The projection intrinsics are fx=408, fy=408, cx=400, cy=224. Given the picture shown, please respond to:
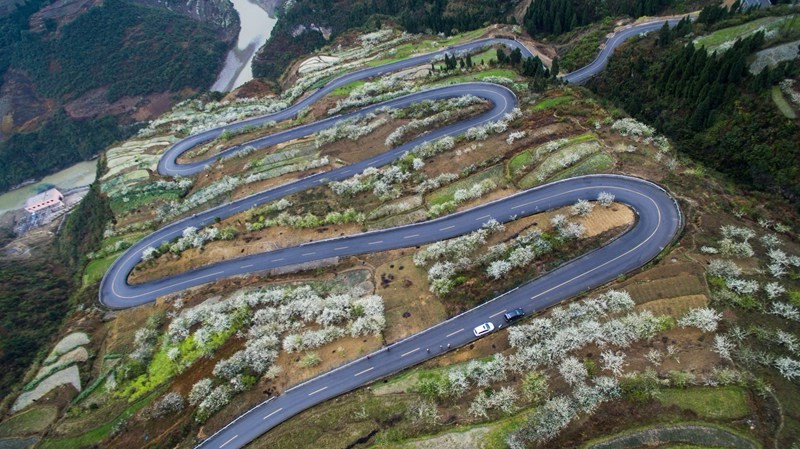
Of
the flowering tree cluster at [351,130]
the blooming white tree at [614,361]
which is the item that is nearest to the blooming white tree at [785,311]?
the blooming white tree at [614,361]

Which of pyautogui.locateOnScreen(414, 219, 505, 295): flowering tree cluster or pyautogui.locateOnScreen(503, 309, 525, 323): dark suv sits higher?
pyautogui.locateOnScreen(414, 219, 505, 295): flowering tree cluster

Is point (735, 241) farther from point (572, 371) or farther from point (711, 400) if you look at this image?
point (572, 371)

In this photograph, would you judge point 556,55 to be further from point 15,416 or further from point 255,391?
point 15,416

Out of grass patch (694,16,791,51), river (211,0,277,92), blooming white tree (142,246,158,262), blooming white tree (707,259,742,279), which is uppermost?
river (211,0,277,92)

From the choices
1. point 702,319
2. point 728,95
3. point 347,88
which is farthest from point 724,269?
point 347,88

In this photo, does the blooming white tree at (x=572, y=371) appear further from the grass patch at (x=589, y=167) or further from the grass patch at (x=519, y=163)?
the grass patch at (x=519, y=163)

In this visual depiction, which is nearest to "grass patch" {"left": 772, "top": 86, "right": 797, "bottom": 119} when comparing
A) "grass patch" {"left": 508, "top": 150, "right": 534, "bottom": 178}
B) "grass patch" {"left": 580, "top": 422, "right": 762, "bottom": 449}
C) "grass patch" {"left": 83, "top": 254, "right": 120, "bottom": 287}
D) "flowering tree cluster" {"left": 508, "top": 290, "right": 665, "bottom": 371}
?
"grass patch" {"left": 508, "top": 150, "right": 534, "bottom": 178}

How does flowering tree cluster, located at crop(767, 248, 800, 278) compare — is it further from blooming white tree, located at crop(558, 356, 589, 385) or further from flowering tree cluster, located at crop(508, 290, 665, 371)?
blooming white tree, located at crop(558, 356, 589, 385)
